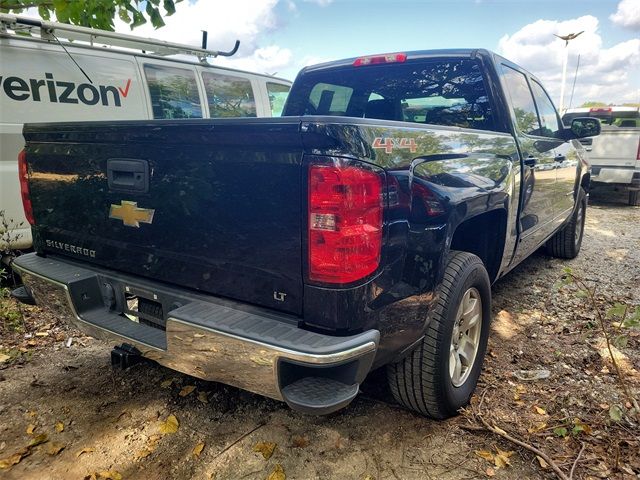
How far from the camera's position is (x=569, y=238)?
17.8 feet

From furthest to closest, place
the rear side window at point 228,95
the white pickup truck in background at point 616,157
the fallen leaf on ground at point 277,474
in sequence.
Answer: the white pickup truck in background at point 616,157
the rear side window at point 228,95
the fallen leaf on ground at point 277,474

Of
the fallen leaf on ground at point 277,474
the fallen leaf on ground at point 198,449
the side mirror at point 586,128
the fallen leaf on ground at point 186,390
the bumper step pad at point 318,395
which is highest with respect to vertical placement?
the side mirror at point 586,128

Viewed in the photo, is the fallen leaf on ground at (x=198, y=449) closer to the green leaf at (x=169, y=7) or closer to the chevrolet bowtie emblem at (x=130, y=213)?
the chevrolet bowtie emblem at (x=130, y=213)

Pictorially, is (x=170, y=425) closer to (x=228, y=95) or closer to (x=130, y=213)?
(x=130, y=213)

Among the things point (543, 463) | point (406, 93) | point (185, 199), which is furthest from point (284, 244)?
point (406, 93)

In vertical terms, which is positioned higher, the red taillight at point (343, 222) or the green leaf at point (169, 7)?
the green leaf at point (169, 7)

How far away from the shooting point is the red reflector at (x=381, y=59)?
3299mm

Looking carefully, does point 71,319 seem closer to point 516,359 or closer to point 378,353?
point 378,353

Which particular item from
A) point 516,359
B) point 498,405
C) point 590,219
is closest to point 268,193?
point 498,405

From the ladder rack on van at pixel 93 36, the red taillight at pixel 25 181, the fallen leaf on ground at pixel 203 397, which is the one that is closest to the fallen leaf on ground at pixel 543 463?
the fallen leaf on ground at pixel 203 397

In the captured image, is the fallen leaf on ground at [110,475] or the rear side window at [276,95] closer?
the fallen leaf on ground at [110,475]

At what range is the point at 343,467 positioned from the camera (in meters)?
2.17

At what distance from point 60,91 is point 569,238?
569 centimetres

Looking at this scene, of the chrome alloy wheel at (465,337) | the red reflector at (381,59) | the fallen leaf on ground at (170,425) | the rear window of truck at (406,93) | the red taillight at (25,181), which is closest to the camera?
the fallen leaf on ground at (170,425)
